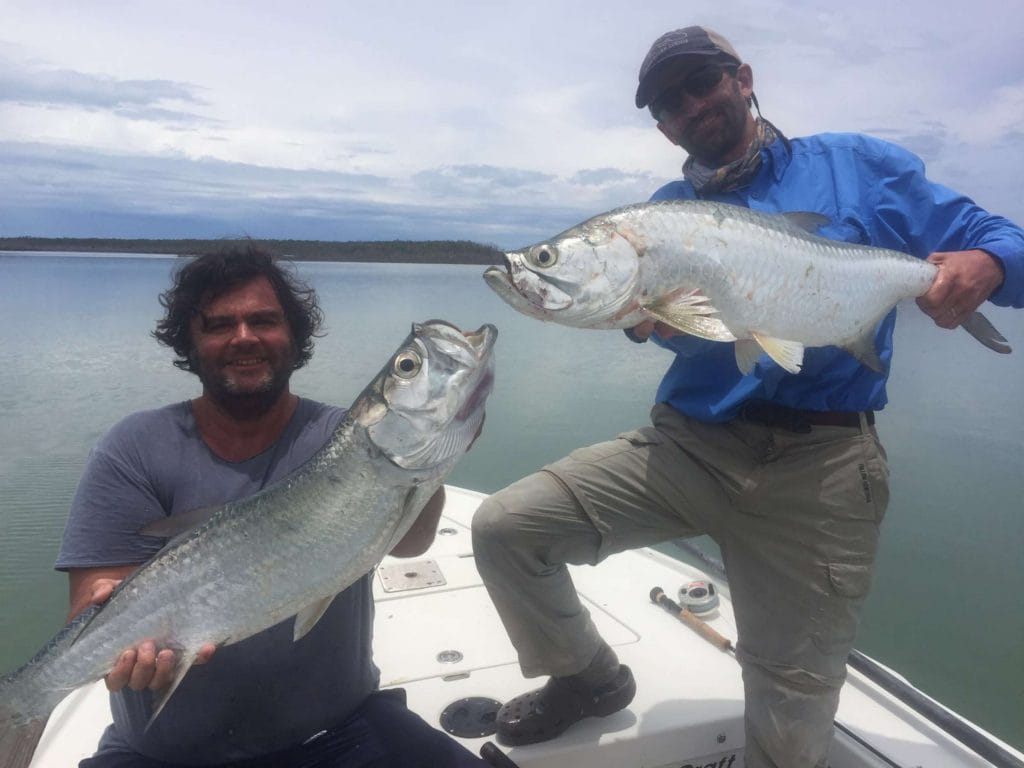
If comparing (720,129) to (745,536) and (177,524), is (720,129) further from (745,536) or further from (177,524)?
(177,524)

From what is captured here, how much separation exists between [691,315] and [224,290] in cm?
189

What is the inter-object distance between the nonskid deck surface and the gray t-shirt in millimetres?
787

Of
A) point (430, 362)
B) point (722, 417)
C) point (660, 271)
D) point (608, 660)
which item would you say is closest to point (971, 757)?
point (608, 660)

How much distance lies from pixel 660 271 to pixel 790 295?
20.6 inches

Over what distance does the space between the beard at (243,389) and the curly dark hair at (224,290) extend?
0.60 feet

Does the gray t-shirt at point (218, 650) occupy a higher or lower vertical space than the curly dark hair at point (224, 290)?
lower

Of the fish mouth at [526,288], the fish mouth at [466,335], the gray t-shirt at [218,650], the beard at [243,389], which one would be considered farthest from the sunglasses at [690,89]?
the gray t-shirt at [218,650]

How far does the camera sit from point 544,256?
2719mm

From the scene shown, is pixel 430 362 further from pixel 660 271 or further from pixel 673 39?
pixel 673 39

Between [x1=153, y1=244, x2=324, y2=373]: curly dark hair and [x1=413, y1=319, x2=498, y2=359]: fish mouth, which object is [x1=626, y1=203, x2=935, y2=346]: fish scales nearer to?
[x1=413, y1=319, x2=498, y2=359]: fish mouth

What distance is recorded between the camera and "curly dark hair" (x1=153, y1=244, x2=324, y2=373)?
121 inches

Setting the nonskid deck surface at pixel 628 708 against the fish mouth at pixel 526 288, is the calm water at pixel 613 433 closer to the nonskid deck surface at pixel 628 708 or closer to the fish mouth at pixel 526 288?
the nonskid deck surface at pixel 628 708

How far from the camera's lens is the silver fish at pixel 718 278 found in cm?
270

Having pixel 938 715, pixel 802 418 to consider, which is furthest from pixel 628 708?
pixel 802 418
